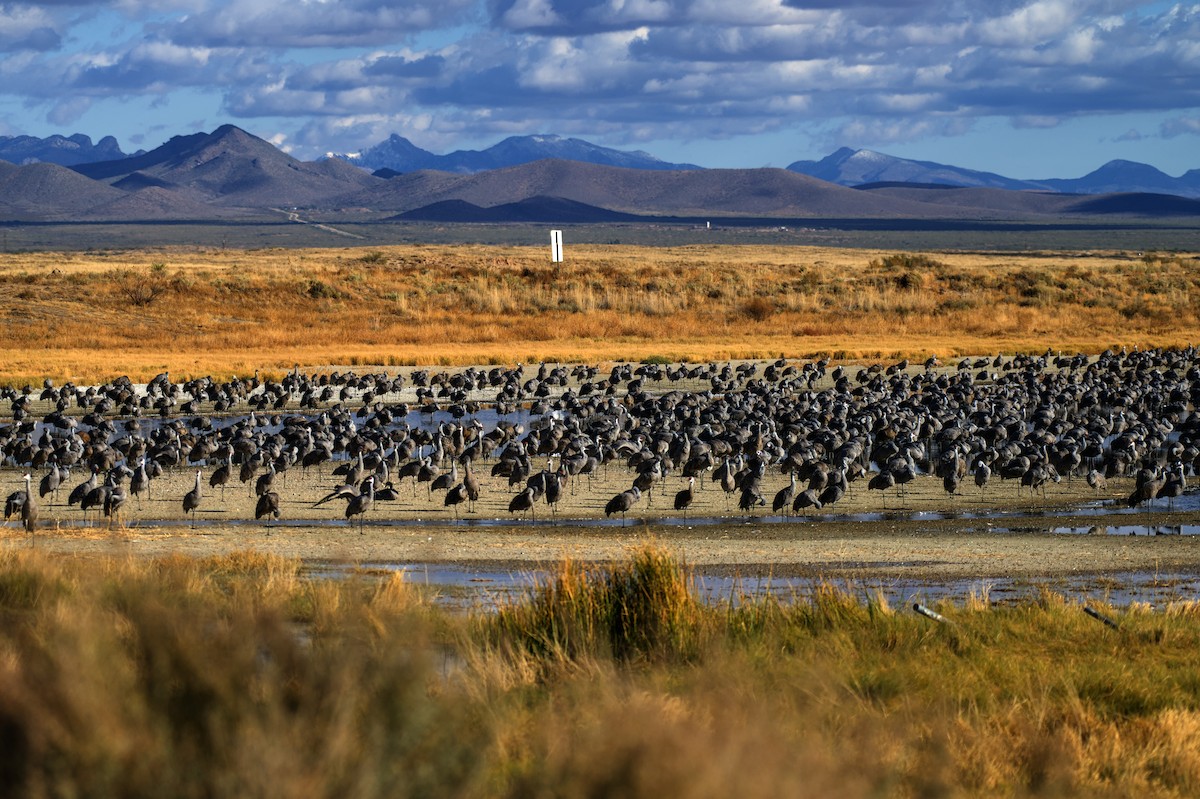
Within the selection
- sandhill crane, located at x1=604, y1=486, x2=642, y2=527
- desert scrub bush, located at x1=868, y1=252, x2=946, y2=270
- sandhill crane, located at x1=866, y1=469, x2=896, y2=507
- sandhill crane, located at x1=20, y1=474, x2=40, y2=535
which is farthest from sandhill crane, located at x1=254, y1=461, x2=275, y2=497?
desert scrub bush, located at x1=868, y1=252, x2=946, y2=270

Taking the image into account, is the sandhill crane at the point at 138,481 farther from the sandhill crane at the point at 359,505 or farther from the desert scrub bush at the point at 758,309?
the desert scrub bush at the point at 758,309

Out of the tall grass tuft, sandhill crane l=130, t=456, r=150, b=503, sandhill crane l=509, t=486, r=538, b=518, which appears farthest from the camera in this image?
sandhill crane l=130, t=456, r=150, b=503

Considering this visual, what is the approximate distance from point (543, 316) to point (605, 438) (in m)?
36.1

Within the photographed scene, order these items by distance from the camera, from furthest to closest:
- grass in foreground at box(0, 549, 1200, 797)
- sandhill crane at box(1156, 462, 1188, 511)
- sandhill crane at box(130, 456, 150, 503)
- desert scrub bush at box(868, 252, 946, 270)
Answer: desert scrub bush at box(868, 252, 946, 270) < sandhill crane at box(130, 456, 150, 503) < sandhill crane at box(1156, 462, 1188, 511) < grass in foreground at box(0, 549, 1200, 797)

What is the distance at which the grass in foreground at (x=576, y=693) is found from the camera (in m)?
5.30

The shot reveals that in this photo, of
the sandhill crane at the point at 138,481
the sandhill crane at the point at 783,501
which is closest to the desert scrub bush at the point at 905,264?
the sandhill crane at the point at 783,501

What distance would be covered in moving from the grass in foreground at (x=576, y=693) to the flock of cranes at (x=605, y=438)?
889cm

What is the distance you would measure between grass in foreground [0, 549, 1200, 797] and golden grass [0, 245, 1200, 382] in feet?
113

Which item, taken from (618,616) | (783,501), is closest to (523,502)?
(783,501)

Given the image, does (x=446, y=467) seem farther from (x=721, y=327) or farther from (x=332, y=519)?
(x=721, y=327)

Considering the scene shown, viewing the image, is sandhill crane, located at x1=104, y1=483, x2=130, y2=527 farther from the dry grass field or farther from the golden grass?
the golden grass

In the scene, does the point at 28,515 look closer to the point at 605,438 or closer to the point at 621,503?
the point at 621,503

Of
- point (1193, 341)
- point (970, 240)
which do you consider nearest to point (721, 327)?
point (1193, 341)

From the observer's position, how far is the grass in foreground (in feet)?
17.4
